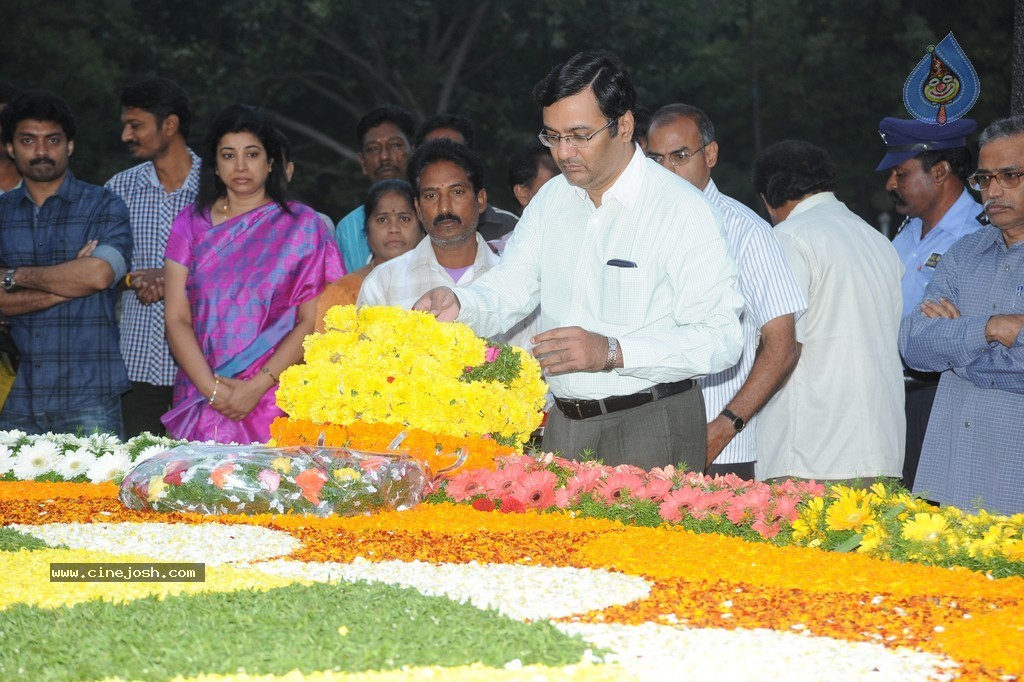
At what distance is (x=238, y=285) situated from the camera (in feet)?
18.9

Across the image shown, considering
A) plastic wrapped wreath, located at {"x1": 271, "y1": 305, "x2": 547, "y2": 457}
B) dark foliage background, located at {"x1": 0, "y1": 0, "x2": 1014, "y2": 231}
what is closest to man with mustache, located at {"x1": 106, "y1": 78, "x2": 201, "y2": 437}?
plastic wrapped wreath, located at {"x1": 271, "y1": 305, "x2": 547, "y2": 457}

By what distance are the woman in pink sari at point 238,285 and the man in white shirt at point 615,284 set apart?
155 cm

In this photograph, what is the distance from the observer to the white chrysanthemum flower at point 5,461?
15.8ft

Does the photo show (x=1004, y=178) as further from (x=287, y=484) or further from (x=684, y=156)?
(x=287, y=484)

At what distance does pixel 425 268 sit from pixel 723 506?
97.3 inches

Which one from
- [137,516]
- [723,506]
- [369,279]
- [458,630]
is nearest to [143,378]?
[369,279]

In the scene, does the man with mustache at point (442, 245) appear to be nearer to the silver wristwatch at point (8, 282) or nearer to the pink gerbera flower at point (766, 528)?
the silver wristwatch at point (8, 282)

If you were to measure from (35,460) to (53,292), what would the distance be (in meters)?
1.55

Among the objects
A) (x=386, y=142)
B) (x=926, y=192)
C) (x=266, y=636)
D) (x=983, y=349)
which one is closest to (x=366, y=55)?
(x=386, y=142)

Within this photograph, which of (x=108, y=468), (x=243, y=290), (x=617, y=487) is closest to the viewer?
(x=617, y=487)

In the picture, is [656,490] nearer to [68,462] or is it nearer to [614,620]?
[614,620]

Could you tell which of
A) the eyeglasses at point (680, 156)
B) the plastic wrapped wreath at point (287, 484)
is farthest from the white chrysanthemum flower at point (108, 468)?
the eyeglasses at point (680, 156)

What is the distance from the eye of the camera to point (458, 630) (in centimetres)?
259

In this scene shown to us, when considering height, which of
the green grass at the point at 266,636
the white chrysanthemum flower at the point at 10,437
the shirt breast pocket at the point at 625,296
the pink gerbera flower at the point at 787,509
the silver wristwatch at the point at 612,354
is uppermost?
the shirt breast pocket at the point at 625,296
